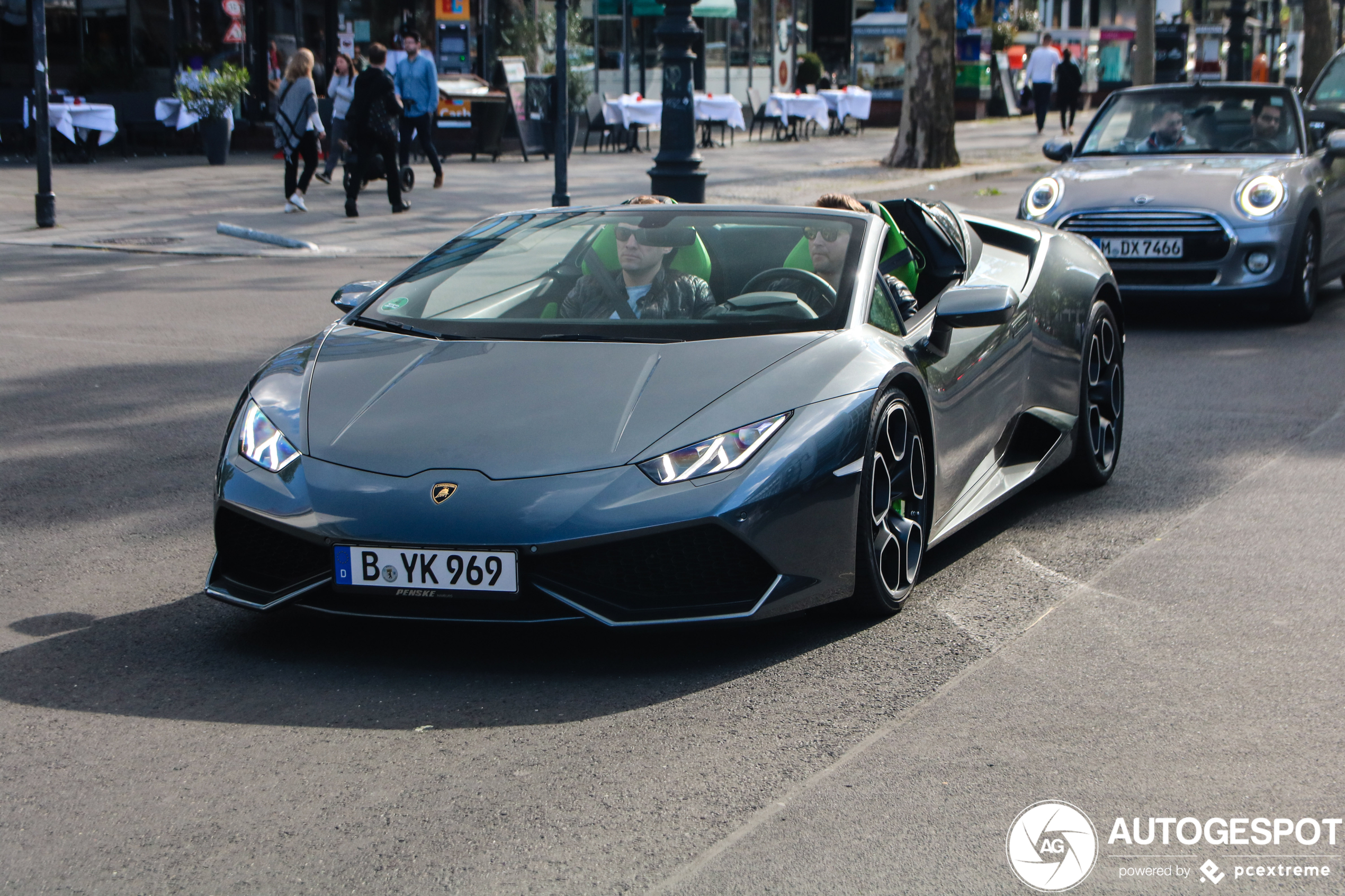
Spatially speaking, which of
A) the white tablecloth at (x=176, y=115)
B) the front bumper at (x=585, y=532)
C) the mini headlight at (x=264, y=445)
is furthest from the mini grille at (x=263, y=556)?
the white tablecloth at (x=176, y=115)

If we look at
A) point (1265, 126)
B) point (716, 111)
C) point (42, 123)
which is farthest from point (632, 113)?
point (1265, 126)

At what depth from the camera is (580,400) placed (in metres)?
4.16

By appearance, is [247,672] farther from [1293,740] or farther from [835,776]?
[1293,740]

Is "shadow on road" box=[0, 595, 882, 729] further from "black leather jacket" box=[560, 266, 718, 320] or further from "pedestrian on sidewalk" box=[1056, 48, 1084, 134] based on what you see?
"pedestrian on sidewalk" box=[1056, 48, 1084, 134]

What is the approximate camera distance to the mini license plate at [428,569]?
3811 millimetres

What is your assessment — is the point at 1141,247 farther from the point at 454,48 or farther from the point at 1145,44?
the point at 1145,44

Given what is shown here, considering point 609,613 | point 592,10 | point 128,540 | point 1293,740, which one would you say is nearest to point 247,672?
point 609,613

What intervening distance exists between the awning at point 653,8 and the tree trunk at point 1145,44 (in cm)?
848

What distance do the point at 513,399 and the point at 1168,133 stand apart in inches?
335

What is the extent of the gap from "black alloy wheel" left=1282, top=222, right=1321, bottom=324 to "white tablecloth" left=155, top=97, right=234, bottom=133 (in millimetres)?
18437

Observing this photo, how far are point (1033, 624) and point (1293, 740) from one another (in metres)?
0.97

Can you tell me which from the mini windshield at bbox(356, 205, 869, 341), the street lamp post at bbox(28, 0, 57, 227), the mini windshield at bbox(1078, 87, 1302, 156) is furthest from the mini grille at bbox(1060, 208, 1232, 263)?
the street lamp post at bbox(28, 0, 57, 227)

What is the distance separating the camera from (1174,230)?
Answer: 1030cm

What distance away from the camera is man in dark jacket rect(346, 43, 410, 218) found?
56.2 feet
